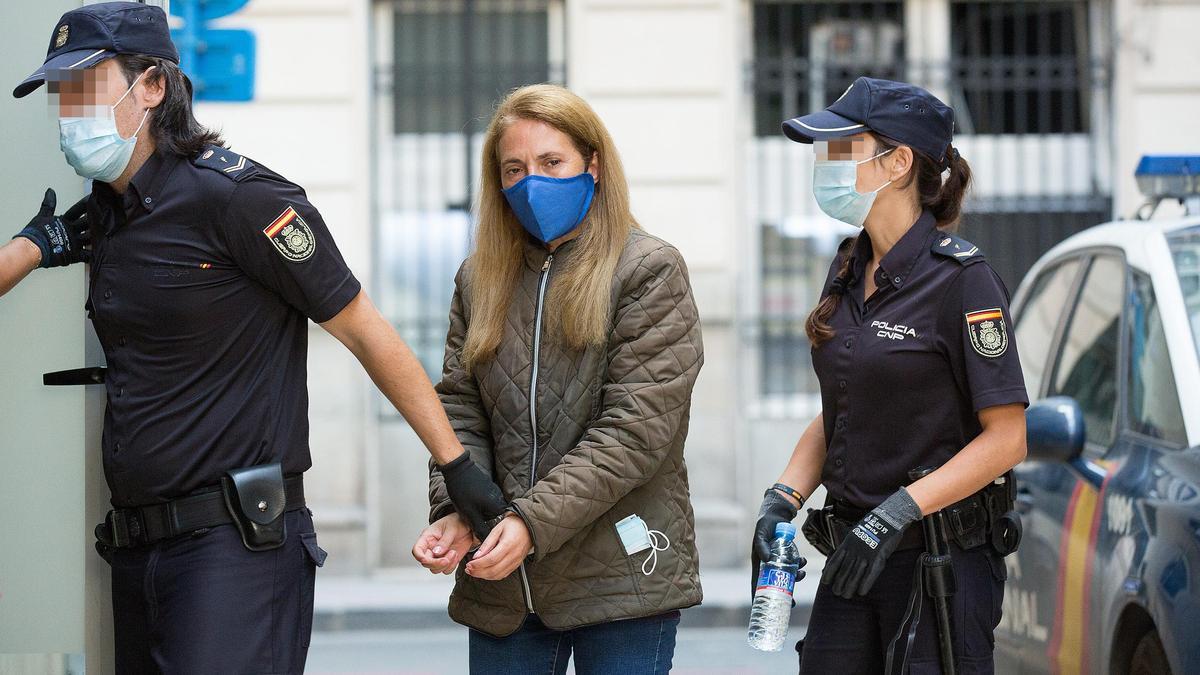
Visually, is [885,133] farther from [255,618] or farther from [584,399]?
[255,618]

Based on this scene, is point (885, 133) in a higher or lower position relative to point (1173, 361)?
higher

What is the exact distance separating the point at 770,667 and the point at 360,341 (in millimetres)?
4795

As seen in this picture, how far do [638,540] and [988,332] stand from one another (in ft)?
2.57

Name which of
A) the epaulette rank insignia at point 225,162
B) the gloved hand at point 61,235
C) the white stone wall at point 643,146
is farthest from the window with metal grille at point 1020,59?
the gloved hand at point 61,235

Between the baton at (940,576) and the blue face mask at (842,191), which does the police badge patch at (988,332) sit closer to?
the baton at (940,576)

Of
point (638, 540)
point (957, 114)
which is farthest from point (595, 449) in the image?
point (957, 114)

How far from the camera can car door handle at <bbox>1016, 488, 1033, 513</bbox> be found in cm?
447

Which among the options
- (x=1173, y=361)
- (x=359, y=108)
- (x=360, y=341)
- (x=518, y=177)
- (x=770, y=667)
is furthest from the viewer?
(x=359, y=108)

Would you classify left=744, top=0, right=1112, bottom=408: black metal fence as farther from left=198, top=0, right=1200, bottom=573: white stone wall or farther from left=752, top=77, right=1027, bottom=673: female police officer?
left=752, top=77, right=1027, bottom=673: female police officer

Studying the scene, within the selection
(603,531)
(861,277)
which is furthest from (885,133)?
(603,531)

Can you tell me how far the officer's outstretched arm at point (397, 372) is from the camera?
2.89m

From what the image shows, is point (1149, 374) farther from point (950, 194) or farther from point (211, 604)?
point (211, 604)

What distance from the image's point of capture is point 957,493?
2.93 meters

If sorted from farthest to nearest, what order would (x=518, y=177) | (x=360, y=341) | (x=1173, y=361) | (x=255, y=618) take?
(x=1173, y=361) < (x=518, y=177) < (x=360, y=341) < (x=255, y=618)
